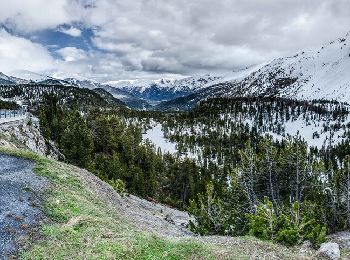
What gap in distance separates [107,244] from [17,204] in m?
7.96

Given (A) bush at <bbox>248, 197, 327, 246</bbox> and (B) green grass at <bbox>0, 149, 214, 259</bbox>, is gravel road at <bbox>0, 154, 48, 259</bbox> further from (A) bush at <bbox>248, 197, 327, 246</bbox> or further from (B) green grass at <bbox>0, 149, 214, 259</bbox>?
(A) bush at <bbox>248, 197, 327, 246</bbox>

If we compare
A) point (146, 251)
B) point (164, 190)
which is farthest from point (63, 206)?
point (164, 190)

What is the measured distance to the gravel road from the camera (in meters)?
18.6

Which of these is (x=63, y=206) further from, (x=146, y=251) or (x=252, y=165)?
(x=252, y=165)

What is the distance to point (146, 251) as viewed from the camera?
59.9 feet

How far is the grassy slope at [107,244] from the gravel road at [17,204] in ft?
3.03

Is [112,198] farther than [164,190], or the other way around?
[164,190]

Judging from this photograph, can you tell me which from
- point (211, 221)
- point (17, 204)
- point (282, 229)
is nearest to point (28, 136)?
point (211, 221)

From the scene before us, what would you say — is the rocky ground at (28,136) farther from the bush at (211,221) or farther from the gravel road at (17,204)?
the bush at (211,221)

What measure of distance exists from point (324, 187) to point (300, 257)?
1126 inches

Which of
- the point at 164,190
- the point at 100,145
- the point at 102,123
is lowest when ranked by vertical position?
the point at 164,190

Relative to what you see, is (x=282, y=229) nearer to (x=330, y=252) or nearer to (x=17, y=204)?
(x=330, y=252)

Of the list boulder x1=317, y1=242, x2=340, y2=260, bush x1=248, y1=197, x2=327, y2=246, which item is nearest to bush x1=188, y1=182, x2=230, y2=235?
bush x1=248, y1=197, x2=327, y2=246

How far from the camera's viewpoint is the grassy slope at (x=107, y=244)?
17797 mm
